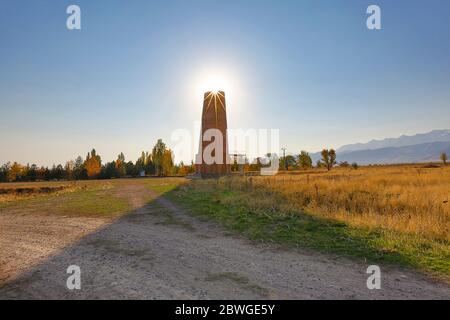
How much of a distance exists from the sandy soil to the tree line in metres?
75.5

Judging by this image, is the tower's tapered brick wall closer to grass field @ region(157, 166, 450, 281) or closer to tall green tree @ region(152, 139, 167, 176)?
grass field @ region(157, 166, 450, 281)

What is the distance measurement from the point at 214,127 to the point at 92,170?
178ft

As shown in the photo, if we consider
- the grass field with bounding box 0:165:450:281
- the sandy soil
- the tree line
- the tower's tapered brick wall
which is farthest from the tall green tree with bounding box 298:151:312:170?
the sandy soil

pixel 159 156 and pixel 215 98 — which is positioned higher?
pixel 215 98

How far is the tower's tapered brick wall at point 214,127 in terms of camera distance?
3666cm

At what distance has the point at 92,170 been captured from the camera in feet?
253

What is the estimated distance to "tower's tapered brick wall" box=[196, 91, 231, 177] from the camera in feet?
120

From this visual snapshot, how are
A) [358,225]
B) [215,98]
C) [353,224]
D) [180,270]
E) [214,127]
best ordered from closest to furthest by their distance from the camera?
[180,270], [358,225], [353,224], [214,127], [215,98]

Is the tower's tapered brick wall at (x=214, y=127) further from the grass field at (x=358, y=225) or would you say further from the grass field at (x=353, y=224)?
the grass field at (x=358, y=225)

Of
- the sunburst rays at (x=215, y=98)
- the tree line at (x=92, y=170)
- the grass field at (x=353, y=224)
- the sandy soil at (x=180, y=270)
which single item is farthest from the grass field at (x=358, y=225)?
the tree line at (x=92, y=170)

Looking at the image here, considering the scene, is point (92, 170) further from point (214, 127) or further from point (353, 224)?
point (353, 224)

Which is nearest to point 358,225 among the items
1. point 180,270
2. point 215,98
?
point 180,270

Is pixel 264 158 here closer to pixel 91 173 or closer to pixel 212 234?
pixel 91 173
